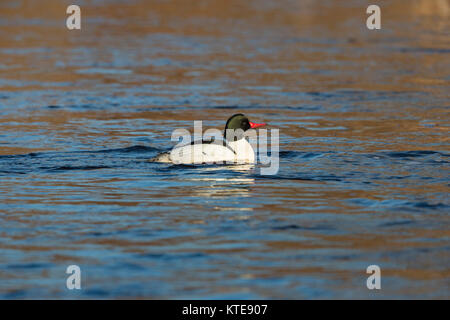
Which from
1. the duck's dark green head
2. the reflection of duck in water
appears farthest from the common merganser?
the reflection of duck in water

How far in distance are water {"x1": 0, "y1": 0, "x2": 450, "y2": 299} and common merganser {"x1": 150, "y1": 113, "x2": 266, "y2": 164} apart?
0.24 metres

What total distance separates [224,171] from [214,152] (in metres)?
0.44

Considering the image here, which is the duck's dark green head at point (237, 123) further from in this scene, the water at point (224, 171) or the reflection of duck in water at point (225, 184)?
the reflection of duck in water at point (225, 184)

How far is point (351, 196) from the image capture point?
11.2 meters

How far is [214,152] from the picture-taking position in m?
13.3

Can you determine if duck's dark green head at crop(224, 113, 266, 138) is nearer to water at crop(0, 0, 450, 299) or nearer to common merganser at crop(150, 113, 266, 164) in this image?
common merganser at crop(150, 113, 266, 164)

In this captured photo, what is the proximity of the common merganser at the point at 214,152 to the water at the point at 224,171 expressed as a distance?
24 centimetres

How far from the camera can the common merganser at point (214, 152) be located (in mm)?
13172

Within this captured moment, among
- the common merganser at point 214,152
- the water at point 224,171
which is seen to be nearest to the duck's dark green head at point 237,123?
the common merganser at point 214,152

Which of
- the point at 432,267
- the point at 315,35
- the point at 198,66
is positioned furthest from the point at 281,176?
the point at 315,35

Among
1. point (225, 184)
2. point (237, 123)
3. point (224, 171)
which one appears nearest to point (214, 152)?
point (224, 171)

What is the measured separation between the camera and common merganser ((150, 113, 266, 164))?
13.2m

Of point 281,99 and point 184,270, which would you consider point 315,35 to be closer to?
point 281,99

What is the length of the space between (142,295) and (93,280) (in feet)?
2.00
